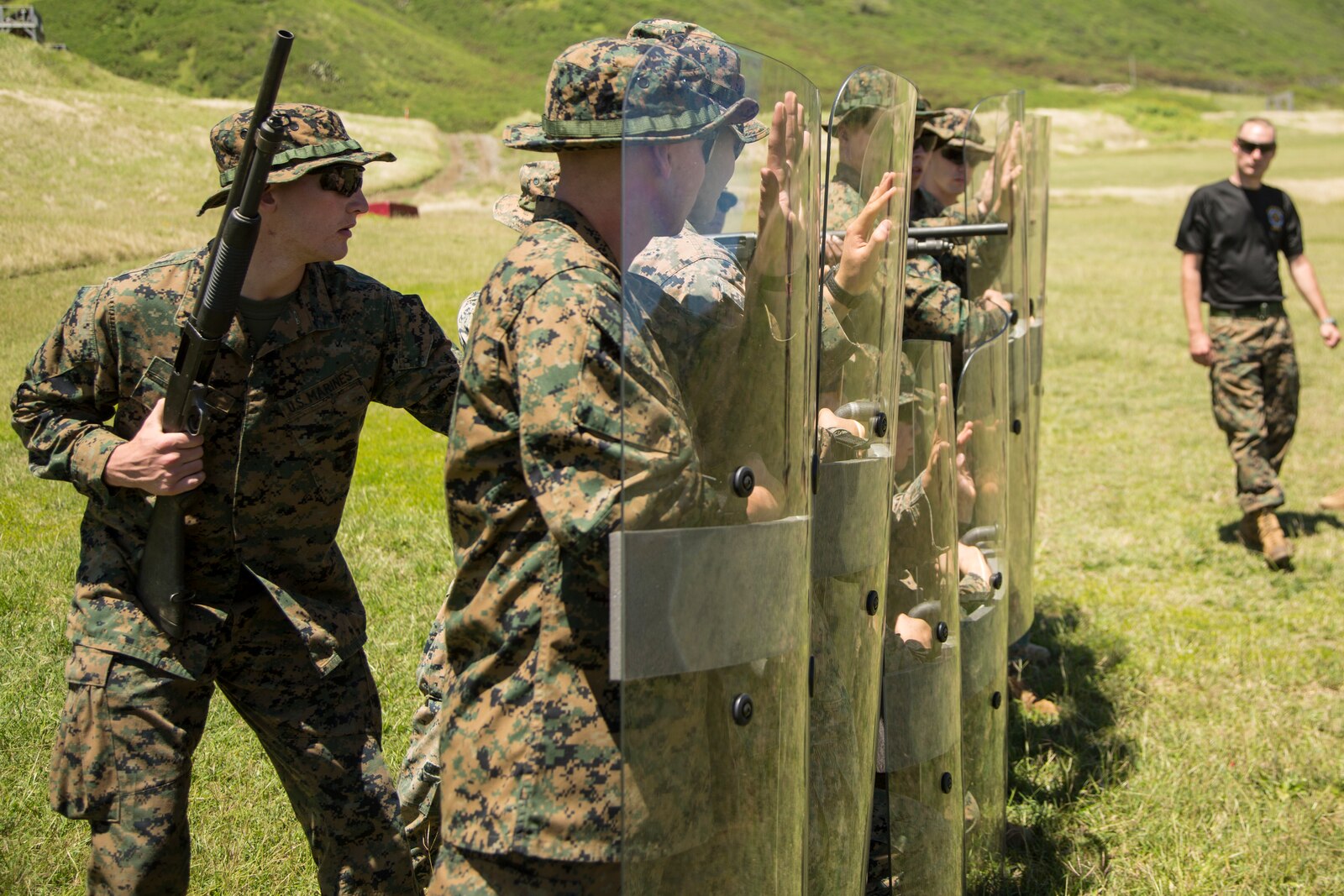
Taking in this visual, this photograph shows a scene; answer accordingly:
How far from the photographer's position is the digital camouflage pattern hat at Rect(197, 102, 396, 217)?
9.72 ft

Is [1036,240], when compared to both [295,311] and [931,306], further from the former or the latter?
[295,311]

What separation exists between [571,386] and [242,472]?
1410mm

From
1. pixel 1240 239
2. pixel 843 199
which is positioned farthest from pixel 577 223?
pixel 1240 239

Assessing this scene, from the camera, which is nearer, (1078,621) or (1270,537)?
(1078,621)

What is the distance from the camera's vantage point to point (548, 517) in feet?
6.29

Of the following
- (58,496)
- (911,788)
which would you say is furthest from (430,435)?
(911,788)

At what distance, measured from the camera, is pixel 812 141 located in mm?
2148

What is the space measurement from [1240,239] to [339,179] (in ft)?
20.0

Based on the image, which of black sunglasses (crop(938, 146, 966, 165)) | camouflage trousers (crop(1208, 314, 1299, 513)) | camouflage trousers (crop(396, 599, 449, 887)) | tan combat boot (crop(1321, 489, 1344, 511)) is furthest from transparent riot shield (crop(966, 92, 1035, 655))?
tan combat boot (crop(1321, 489, 1344, 511))

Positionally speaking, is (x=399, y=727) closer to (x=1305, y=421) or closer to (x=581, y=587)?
(x=581, y=587)

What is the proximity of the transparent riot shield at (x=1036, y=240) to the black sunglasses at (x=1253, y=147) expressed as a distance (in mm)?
3267

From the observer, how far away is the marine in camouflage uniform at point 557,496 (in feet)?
6.27

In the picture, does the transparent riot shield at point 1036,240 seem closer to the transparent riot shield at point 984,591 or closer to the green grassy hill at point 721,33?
the transparent riot shield at point 984,591

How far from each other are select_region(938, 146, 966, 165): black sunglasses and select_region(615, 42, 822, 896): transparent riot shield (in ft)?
9.74
